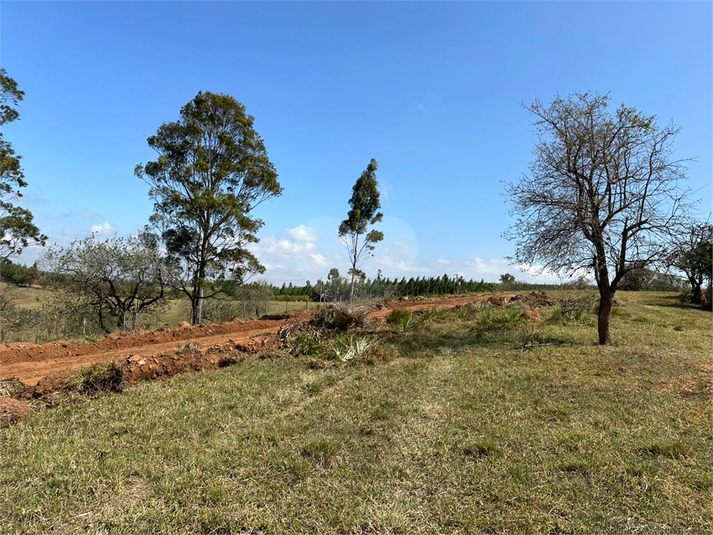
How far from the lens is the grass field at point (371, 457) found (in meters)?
2.71

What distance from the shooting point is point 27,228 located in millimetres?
15828

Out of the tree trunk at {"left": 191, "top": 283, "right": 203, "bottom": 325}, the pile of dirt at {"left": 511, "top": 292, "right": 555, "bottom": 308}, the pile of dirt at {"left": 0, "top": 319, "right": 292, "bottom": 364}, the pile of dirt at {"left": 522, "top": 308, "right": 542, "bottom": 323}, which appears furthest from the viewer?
the pile of dirt at {"left": 511, "top": 292, "right": 555, "bottom": 308}

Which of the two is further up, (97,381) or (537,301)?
(537,301)

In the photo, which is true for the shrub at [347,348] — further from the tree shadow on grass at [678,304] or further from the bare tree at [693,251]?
the tree shadow on grass at [678,304]

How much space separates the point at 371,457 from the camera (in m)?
3.60

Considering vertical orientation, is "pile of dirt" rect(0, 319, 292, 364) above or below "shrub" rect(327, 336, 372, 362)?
below

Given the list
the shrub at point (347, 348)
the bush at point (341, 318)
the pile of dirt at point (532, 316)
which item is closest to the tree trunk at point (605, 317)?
the pile of dirt at point (532, 316)

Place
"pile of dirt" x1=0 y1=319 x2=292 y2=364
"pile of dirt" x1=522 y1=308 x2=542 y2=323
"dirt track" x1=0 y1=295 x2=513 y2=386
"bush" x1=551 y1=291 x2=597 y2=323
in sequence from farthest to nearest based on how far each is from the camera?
"pile of dirt" x1=522 y1=308 x2=542 y2=323 < "bush" x1=551 y1=291 x2=597 y2=323 < "pile of dirt" x1=0 y1=319 x2=292 y2=364 < "dirt track" x1=0 y1=295 x2=513 y2=386

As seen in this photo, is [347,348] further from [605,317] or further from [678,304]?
[678,304]

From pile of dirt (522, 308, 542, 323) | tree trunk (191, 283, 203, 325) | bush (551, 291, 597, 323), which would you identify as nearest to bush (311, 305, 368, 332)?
pile of dirt (522, 308, 542, 323)

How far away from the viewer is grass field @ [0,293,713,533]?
8.89 feet

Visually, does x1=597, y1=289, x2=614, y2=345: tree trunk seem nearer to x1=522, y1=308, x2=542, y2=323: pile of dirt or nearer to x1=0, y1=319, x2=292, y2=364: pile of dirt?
x1=522, y1=308, x2=542, y2=323: pile of dirt

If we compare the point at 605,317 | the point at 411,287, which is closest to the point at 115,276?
the point at 605,317

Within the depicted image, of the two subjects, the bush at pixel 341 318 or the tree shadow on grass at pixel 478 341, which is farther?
the bush at pixel 341 318
